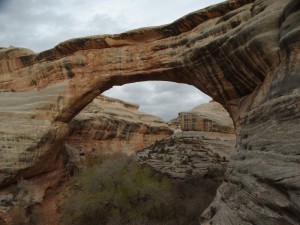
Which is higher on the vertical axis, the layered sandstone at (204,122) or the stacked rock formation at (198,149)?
the layered sandstone at (204,122)

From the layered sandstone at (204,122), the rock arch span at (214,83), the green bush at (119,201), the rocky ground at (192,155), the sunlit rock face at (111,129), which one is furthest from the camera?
the layered sandstone at (204,122)

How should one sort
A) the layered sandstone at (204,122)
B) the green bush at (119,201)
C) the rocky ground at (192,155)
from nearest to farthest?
the green bush at (119,201)
the rocky ground at (192,155)
the layered sandstone at (204,122)

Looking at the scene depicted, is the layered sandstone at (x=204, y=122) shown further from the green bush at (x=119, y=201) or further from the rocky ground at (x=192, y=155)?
the green bush at (x=119, y=201)

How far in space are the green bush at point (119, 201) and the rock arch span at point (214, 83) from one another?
2.78m

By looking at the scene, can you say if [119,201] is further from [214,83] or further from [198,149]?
[198,149]

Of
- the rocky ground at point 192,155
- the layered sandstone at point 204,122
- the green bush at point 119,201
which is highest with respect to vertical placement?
the layered sandstone at point 204,122

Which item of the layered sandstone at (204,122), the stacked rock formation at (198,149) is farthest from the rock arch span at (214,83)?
the layered sandstone at (204,122)

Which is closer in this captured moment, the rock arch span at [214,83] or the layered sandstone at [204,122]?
the rock arch span at [214,83]

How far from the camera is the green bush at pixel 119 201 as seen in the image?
583 inches

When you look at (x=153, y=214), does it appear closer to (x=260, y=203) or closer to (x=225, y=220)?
(x=225, y=220)

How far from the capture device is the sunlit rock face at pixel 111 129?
2423 centimetres

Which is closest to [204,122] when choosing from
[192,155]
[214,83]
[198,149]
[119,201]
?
[198,149]

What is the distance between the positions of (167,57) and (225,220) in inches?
350

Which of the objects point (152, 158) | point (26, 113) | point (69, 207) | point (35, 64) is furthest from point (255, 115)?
point (152, 158)
